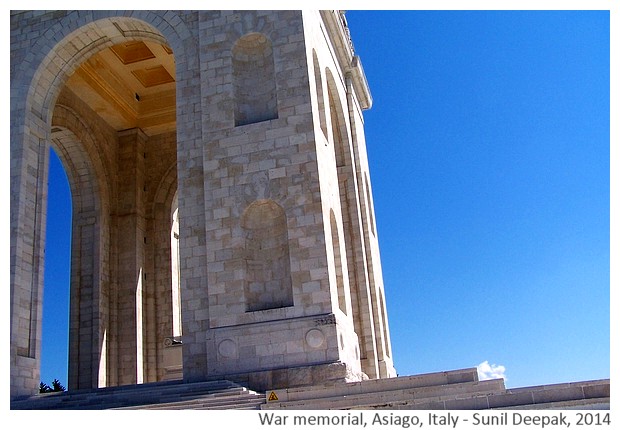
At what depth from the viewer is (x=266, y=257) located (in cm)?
1477

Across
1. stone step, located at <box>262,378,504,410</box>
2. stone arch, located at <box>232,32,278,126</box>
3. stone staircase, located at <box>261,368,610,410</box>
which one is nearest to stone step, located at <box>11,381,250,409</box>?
stone staircase, located at <box>261,368,610,410</box>

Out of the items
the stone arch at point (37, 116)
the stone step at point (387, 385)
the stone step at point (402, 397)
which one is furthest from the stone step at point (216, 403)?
the stone arch at point (37, 116)

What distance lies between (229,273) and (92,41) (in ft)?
26.4

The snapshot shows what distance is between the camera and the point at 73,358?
21156 mm

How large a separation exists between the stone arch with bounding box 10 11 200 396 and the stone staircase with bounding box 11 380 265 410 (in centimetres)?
215

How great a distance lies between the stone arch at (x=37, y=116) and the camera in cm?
1559

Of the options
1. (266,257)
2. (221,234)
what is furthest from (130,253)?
(266,257)

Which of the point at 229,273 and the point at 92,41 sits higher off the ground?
the point at 92,41

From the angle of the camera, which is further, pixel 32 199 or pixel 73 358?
pixel 73 358

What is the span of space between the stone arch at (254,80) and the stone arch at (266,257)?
7.85 feet

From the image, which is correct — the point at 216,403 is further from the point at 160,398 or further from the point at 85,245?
the point at 85,245
